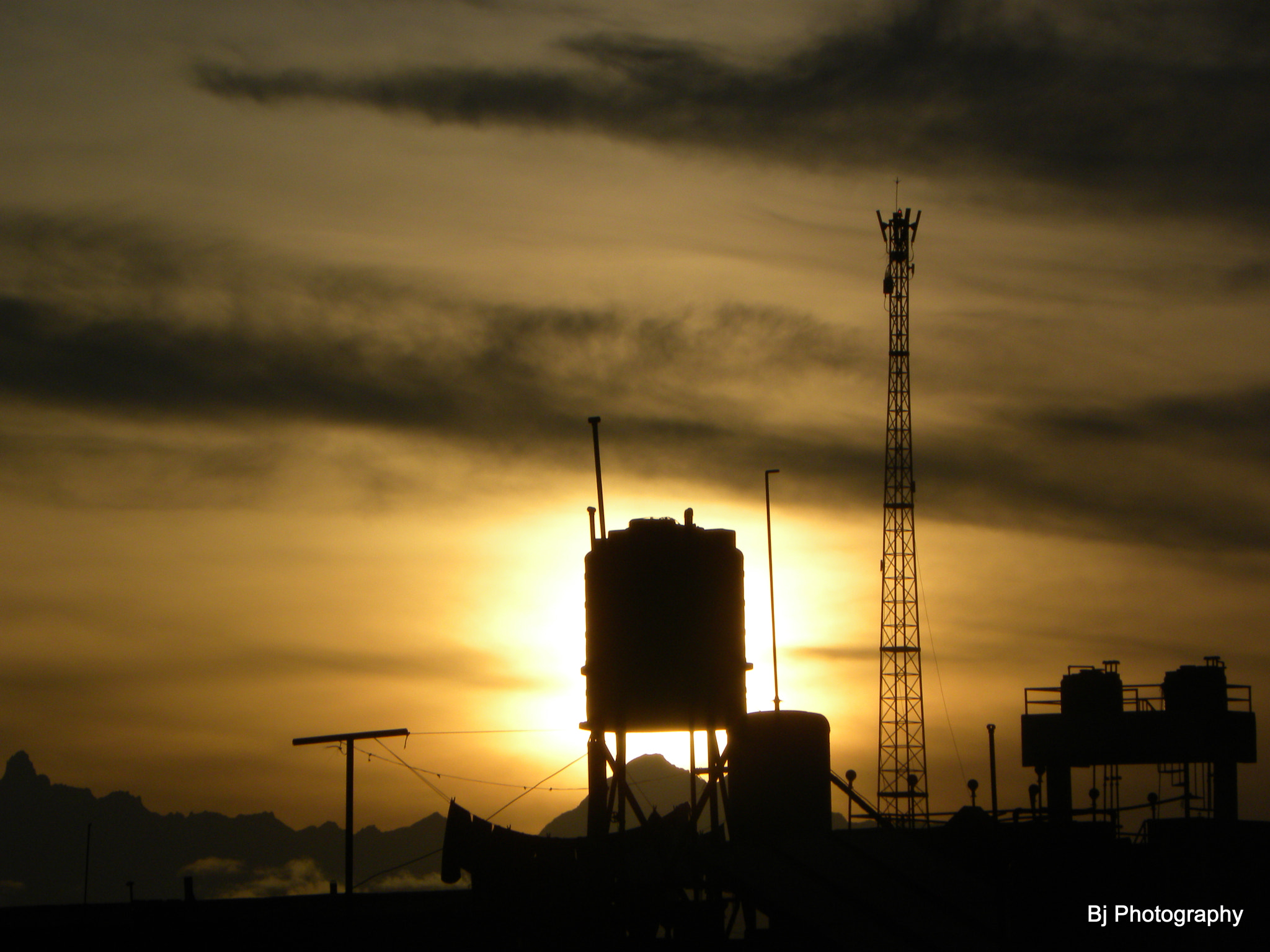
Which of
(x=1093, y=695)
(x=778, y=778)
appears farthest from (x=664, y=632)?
(x=1093, y=695)

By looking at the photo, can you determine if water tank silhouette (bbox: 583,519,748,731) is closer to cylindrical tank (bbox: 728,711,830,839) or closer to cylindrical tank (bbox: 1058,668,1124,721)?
cylindrical tank (bbox: 728,711,830,839)

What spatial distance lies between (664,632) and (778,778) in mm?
6234

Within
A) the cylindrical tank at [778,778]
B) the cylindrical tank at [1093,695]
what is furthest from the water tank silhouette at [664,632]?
the cylindrical tank at [1093,695]

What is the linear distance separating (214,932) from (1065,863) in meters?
20.1

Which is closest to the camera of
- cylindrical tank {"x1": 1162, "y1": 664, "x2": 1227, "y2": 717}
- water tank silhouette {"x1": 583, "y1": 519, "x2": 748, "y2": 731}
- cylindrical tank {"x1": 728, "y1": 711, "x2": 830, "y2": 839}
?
water tank silhouette {"x1": 583, "y1": 519, "x2": 748, "y2": 731}

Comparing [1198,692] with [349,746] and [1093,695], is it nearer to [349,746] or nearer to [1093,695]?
[1093,695]

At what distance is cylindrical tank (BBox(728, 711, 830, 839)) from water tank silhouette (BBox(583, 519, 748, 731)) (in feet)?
12.4

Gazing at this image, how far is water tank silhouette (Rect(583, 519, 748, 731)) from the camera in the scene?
30000 mm

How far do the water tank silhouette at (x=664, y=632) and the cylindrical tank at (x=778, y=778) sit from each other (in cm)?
377

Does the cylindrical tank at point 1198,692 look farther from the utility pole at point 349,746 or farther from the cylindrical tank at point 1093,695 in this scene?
the utility pole at point 349,746

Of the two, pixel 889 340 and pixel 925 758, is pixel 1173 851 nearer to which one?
pixel 925 758

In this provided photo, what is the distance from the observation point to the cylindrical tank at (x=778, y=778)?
112ft

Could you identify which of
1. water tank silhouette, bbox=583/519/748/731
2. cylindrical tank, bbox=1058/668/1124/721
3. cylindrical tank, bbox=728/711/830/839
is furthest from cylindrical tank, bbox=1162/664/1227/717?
water tank silhouette, bbox=583/519/748/731

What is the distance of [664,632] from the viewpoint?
98.5ft
